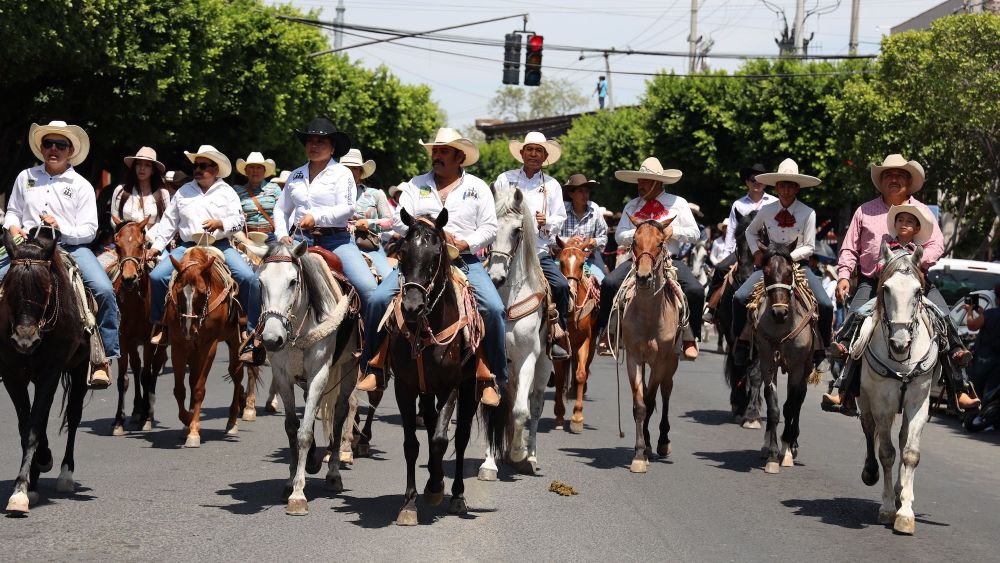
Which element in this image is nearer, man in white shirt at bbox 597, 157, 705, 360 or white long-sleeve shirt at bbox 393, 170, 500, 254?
white long-sleeve shirt at bbox 393, 170, 500, 254

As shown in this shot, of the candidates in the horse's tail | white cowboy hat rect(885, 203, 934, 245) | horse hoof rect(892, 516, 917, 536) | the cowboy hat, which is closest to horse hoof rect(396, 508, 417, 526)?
the horse's tail

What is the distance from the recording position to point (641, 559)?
8.41m

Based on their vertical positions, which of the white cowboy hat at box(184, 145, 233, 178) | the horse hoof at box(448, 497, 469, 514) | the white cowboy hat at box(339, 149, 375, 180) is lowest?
the horse hoof at box(448, 497, 469, 514)

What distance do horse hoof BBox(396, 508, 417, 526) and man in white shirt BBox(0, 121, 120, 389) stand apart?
287 cm

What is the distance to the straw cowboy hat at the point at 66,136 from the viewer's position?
35.5ft

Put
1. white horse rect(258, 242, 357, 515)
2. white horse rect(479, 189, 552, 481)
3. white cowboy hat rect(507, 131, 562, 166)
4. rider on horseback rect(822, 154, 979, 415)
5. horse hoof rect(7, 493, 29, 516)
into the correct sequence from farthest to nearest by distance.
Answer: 1. white cowboy hat rect(507, 131, 562, 166)
2. white horse rect(479, 189, 552, 481)
3. rider on horseback rect(822, 154, 979, 415)
4. white horse rect(258, 242, 357, 515)
5. horse hoof rect(7, 493, 29, 516)

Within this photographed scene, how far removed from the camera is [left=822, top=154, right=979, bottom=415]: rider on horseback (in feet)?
34.8

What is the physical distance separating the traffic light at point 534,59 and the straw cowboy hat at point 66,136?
22719 mm

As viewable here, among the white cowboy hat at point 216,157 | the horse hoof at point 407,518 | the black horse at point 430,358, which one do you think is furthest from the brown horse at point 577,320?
the horse hoof at point 407,518

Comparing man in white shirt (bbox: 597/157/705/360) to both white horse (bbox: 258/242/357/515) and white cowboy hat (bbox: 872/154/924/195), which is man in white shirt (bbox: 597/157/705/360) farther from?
white horse (bbox: 258/242/357/515)

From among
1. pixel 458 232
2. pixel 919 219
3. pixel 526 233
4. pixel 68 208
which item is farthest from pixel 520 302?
pixel 68 208

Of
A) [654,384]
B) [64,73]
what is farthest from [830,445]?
[64,73]

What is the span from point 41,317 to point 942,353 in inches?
281

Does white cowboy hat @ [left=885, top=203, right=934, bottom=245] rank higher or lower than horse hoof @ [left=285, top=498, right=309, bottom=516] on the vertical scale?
higher
